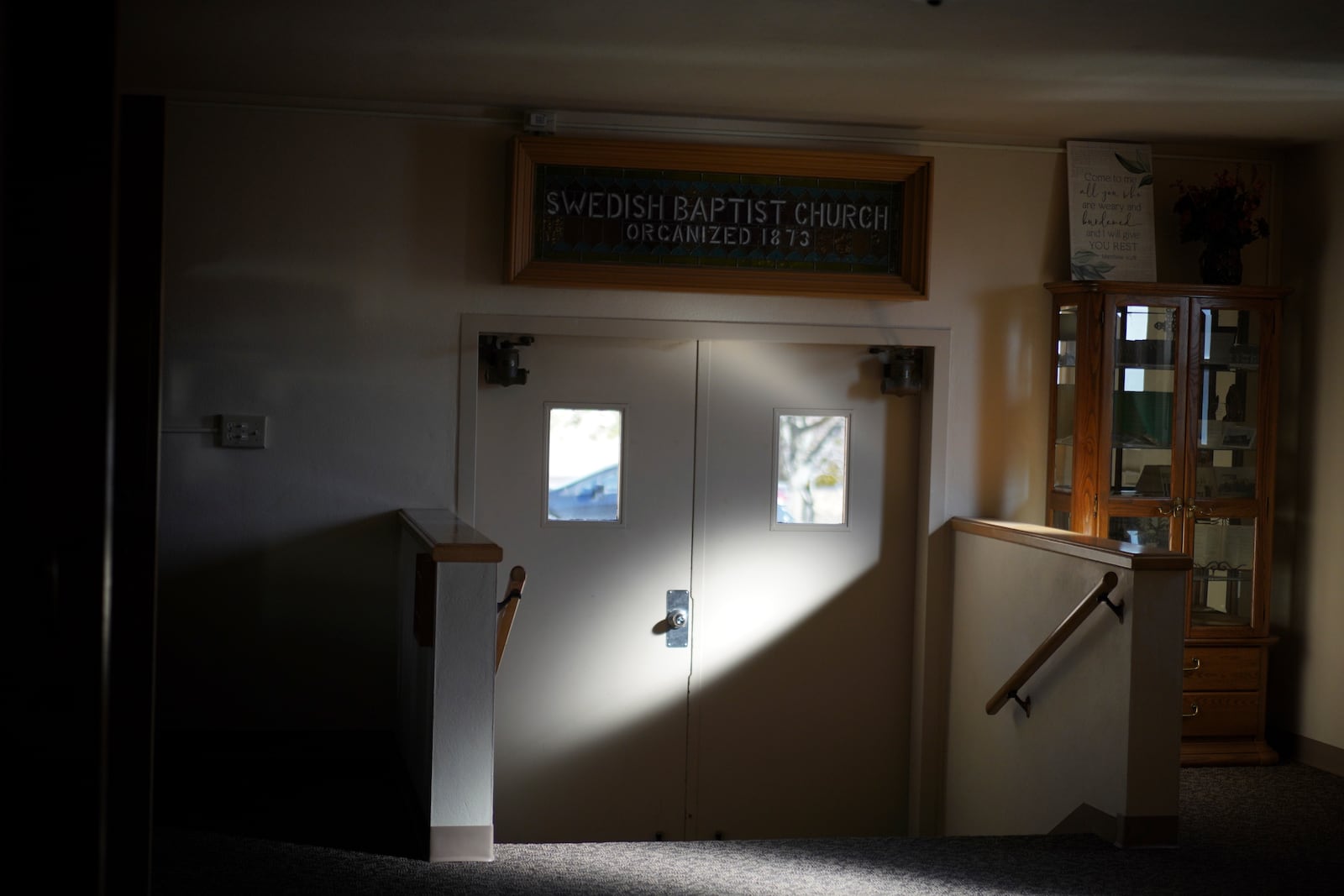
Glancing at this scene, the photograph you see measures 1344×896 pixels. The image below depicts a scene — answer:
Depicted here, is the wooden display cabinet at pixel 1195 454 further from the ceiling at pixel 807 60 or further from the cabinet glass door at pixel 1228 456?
the ceiling at pixel 807 60

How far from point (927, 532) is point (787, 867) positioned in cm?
194

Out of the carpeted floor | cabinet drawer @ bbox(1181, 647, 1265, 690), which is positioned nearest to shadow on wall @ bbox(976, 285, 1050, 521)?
cabinet drawer @ bbox(1181, 647, 1265, 690)

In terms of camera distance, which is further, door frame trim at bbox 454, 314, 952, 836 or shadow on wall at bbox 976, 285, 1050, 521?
shadow on wall at bbox 976, 285, 1050, 521

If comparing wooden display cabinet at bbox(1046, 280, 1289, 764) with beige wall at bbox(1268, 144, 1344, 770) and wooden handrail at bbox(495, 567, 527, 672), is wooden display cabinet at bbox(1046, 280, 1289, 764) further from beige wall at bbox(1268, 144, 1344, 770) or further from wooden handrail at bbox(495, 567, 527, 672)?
wooden handrail at bbox(495, 567, 527, 672)

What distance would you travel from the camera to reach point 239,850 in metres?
3.37

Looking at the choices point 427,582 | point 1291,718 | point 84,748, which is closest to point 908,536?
point 1291,718

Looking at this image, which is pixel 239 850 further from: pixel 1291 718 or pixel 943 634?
pixel 1291 718

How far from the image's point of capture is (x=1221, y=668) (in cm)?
485

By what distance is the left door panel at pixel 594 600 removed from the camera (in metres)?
4.84

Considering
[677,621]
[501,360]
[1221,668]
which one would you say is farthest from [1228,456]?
[501,360]

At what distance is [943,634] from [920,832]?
785 millimetres

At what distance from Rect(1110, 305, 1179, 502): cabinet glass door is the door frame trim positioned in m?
Result: 0.64

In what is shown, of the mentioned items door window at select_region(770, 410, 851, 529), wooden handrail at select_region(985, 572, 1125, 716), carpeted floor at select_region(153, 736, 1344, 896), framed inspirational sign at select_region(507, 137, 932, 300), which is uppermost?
framed inspirational sign at select_region(507, 137, 932, 300)

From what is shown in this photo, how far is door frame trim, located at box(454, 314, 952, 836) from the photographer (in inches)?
192
